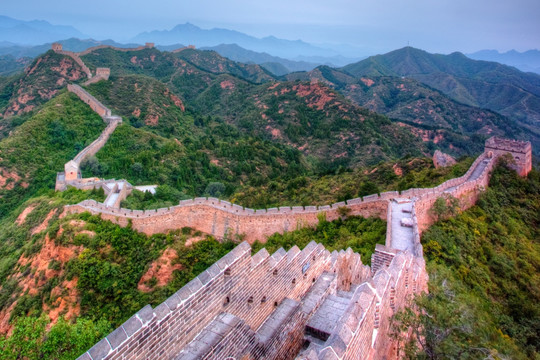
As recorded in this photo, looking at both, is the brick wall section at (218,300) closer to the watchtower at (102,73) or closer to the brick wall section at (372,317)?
the brick wall section at (372,317)

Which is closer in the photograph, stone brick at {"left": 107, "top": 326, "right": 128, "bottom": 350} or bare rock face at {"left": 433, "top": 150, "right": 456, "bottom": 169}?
stone brick at {"left": 107, "top": 326, "right": 128, "bottom": 350}

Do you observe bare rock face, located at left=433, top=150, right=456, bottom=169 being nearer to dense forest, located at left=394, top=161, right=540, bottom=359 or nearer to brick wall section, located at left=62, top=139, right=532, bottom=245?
dense forest, located at left=394, top=161, right=540, bottom=359

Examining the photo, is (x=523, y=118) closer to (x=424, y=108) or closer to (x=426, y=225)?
(x=424, y=108)

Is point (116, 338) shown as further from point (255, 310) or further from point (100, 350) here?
point (255, 310)

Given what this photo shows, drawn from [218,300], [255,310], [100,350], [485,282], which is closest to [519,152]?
[485,282]

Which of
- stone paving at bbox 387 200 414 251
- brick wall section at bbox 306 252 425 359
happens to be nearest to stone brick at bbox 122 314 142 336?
brick wall section at bbox 306 252 425 359

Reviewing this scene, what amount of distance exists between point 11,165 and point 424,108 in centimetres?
12342

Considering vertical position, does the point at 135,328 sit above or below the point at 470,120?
above

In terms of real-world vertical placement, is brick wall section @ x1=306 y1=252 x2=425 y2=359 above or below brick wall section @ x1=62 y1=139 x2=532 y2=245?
above

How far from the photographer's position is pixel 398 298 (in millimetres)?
7195

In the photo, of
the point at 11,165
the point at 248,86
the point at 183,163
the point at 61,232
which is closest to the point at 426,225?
the point at 61,232

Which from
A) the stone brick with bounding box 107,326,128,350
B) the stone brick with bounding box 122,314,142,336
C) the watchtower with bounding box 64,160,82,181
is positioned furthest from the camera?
the watchtower with bounding box 64,160,82,181

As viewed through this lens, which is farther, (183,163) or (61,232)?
(183,163)

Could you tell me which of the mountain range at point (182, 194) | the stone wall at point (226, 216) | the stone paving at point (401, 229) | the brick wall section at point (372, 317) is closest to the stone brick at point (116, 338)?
the brick wall section at point (372, 317)
